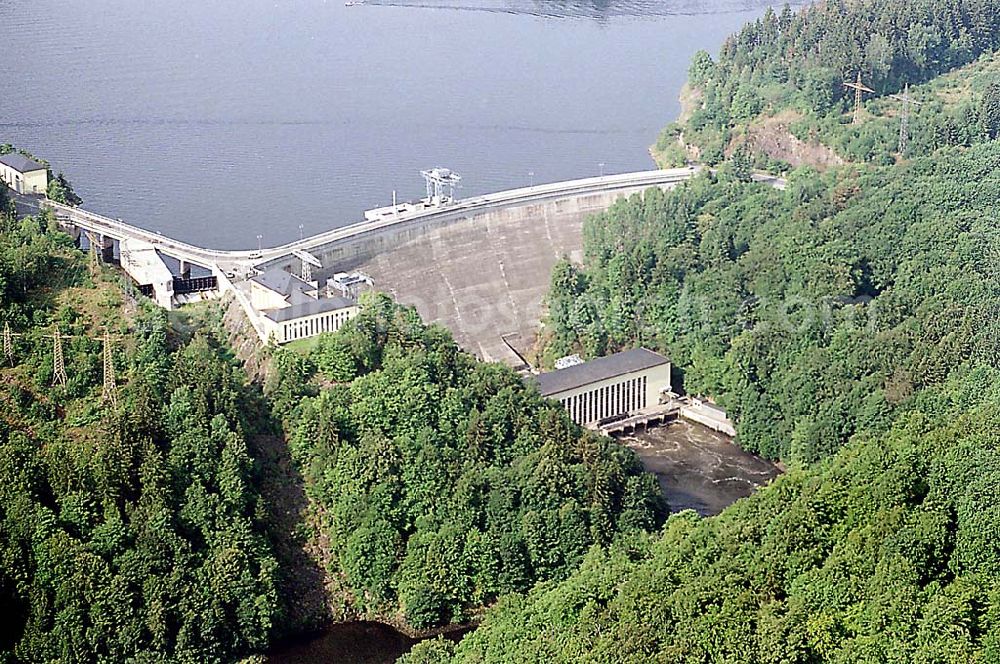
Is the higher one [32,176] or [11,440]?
[32,176]

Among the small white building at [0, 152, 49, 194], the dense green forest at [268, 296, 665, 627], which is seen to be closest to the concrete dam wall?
the small white building at [0, 152, 49, 194]

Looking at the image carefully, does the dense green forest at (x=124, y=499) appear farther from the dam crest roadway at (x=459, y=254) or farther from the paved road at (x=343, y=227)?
the paved road at (x=343, y=227)

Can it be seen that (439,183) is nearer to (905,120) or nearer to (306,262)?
(306,262)

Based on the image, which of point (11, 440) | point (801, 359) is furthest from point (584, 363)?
point (11, 440)

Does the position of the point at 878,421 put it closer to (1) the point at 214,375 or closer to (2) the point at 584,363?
(2) the point at 584,363

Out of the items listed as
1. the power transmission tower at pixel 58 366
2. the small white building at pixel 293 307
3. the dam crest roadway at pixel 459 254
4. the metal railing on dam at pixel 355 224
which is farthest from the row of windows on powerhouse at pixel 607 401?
the power transmission tower at pixel 58 366

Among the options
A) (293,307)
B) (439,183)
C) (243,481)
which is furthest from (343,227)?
(243,481)
